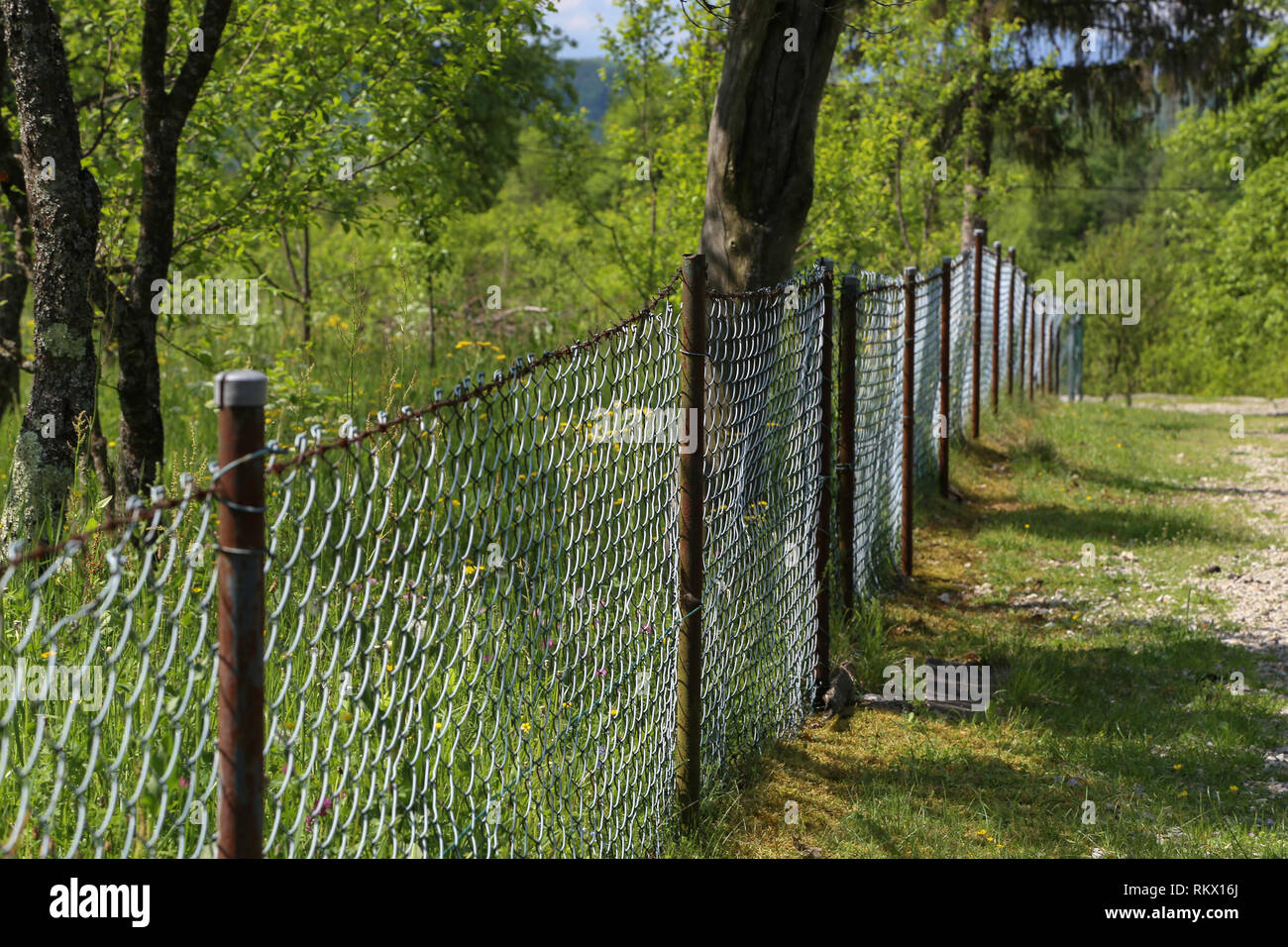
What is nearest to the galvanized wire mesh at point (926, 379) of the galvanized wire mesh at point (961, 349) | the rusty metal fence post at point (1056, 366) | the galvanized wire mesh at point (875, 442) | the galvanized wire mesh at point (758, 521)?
the galvanized wire mesh at point (875, 442)

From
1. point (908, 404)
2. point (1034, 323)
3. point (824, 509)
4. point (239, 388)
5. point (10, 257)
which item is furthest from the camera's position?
point (1034, 323)

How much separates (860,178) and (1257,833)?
32.2 ft

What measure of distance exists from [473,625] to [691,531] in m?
1.08

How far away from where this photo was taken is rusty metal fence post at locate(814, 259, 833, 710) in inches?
212

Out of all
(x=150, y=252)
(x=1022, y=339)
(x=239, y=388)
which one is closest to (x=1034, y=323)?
(x=1022, y=339)

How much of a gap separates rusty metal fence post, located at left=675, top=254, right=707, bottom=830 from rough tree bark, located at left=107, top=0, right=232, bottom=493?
113 inches

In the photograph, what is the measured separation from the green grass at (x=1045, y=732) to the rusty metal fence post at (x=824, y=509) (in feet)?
0.87

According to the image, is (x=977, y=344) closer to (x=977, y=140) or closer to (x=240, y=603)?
(x=977, y=140)

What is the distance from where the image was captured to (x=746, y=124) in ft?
20.4

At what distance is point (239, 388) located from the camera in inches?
65.9
